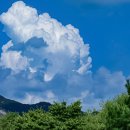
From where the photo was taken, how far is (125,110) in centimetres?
6138

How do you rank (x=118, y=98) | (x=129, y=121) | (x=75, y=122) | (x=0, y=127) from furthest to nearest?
(x=0, y=127), (x=75, y=122), (x=118, y=98), (x=129, y=121)

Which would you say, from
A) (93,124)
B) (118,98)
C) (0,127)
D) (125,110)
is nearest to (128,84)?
(125,110)

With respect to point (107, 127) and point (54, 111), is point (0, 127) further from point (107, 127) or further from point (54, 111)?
point (107, 127)

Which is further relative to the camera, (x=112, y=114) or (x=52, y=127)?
(x=52, y=127)

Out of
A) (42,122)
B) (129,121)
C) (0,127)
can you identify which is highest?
(0,127)

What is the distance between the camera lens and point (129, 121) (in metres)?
60.2

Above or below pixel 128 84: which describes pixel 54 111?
above

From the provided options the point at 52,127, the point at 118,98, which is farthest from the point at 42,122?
the point at 118,98

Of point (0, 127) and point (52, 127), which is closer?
point (52, 127)

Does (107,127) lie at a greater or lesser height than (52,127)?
lesser

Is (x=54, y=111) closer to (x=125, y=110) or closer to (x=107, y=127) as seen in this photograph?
(x=107, y=127)

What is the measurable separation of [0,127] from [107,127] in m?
57.2

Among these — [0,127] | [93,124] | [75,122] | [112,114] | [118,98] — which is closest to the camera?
[112,114]

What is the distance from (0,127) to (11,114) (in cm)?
803
